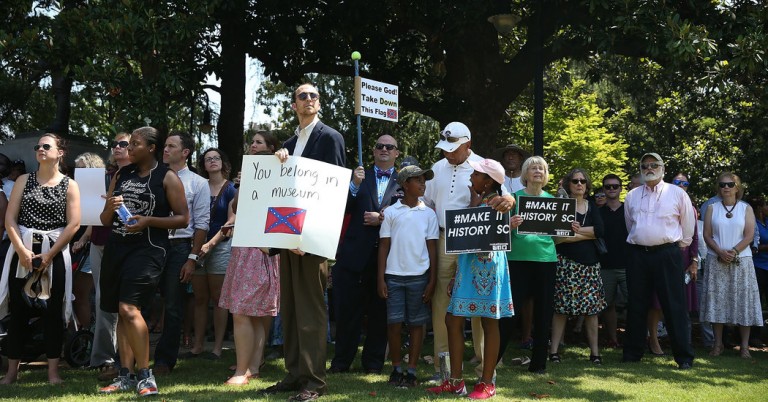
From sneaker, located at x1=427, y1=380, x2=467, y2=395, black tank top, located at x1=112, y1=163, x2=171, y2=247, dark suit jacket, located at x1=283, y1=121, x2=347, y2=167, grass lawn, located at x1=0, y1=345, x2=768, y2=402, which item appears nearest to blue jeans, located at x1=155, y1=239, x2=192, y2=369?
grass lawn, located at x1=0, y1=345, x2=768, y2=402

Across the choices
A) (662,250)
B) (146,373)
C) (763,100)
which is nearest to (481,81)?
(763,100)

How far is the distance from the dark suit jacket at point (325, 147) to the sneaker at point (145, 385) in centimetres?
211

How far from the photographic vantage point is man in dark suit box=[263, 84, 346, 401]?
644cm

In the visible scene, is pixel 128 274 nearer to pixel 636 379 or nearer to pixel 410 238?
pixel 410 238

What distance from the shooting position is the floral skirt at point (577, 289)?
9.27 metres

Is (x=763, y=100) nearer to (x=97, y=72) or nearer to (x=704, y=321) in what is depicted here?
(x=704, y=321)

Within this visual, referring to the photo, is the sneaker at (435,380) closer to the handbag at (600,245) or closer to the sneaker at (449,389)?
the sneaker at (449,389)

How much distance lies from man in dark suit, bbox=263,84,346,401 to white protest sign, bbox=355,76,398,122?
1.33 m

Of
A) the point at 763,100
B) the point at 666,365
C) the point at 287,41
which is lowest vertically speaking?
the point at 666,365

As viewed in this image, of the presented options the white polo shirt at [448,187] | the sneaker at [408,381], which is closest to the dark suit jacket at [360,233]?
the white polo shirt at [448,187]

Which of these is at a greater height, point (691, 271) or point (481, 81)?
point (481, 81)

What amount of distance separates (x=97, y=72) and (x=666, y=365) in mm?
7713

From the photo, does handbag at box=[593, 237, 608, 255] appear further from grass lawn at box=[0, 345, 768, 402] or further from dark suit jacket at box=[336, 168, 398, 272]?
dark suit jacket at box=[336, 168, 398, 272]

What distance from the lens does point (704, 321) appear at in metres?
10.5
